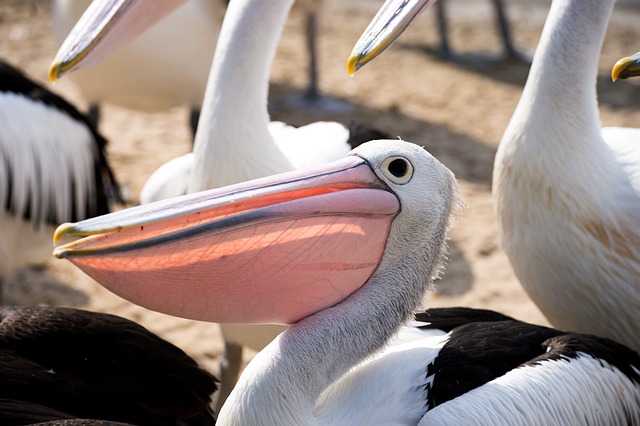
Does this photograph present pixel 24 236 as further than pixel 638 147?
Yes

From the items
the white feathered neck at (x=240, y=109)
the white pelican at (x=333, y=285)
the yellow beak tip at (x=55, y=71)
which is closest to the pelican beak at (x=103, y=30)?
the yellow beak tip at (x=55, y=71)

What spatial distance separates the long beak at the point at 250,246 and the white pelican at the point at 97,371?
1.71 feet

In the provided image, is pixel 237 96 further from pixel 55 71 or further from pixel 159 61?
pixel 159 61

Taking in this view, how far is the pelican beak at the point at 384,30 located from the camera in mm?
2309

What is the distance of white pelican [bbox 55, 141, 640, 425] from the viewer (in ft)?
6.02

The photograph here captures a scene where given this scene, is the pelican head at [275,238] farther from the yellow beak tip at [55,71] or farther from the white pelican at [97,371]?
the yellow beak tip at [55,71]

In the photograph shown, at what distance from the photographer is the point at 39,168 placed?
387 cm

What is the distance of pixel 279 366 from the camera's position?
192cm

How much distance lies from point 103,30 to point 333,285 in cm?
118

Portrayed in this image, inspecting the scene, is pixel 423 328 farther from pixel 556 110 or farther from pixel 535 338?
pixel 556 110

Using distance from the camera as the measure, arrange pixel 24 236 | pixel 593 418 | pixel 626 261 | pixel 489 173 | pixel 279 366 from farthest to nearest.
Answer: pixel 489 173 → pixel 24 236 → pixel 626 261 → pixel 593 418 → pixel 279 366

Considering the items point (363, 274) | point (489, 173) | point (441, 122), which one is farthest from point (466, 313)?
point (441, 122)

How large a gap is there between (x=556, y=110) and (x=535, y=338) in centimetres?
75

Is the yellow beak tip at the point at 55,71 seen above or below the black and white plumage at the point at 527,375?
above
